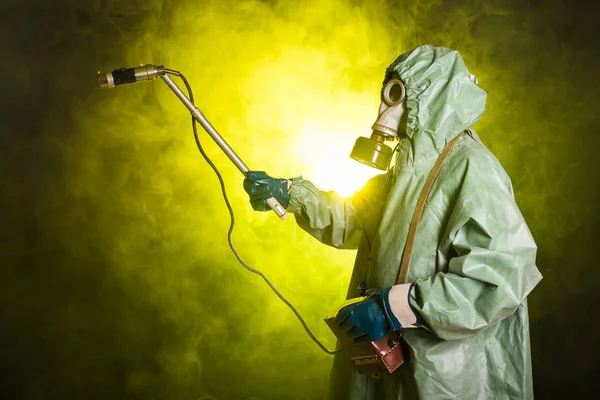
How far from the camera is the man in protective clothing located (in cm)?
140

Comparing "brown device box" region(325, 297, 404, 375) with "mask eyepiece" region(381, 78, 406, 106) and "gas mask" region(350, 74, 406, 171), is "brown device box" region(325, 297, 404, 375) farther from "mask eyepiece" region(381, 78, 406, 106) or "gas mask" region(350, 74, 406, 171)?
"mask eyepiece" region(381, 78, 406, 106)

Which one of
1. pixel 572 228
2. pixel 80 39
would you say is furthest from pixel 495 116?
pixel 80 39

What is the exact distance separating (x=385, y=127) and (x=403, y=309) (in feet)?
1.85

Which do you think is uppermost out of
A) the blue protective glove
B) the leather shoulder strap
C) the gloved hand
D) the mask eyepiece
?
the mask eyepiece

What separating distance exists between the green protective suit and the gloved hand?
338 mm

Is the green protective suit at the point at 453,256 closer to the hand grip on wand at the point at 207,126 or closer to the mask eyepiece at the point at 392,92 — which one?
the mask eyepiece at the point at 392,92

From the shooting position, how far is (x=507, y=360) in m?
1.54

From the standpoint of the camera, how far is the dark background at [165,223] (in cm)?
198

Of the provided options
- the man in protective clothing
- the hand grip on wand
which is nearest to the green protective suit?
the man in protective clothing

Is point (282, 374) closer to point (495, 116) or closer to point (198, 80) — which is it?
point (198, 80)

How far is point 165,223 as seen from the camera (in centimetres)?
220

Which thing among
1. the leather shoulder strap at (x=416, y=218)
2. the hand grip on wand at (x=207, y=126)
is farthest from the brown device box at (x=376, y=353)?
the hand grip on wand at (x=207, y=126)

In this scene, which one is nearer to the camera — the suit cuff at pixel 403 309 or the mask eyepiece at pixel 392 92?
the suit cuff at pixel 403 309

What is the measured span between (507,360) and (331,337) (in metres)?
1.06
